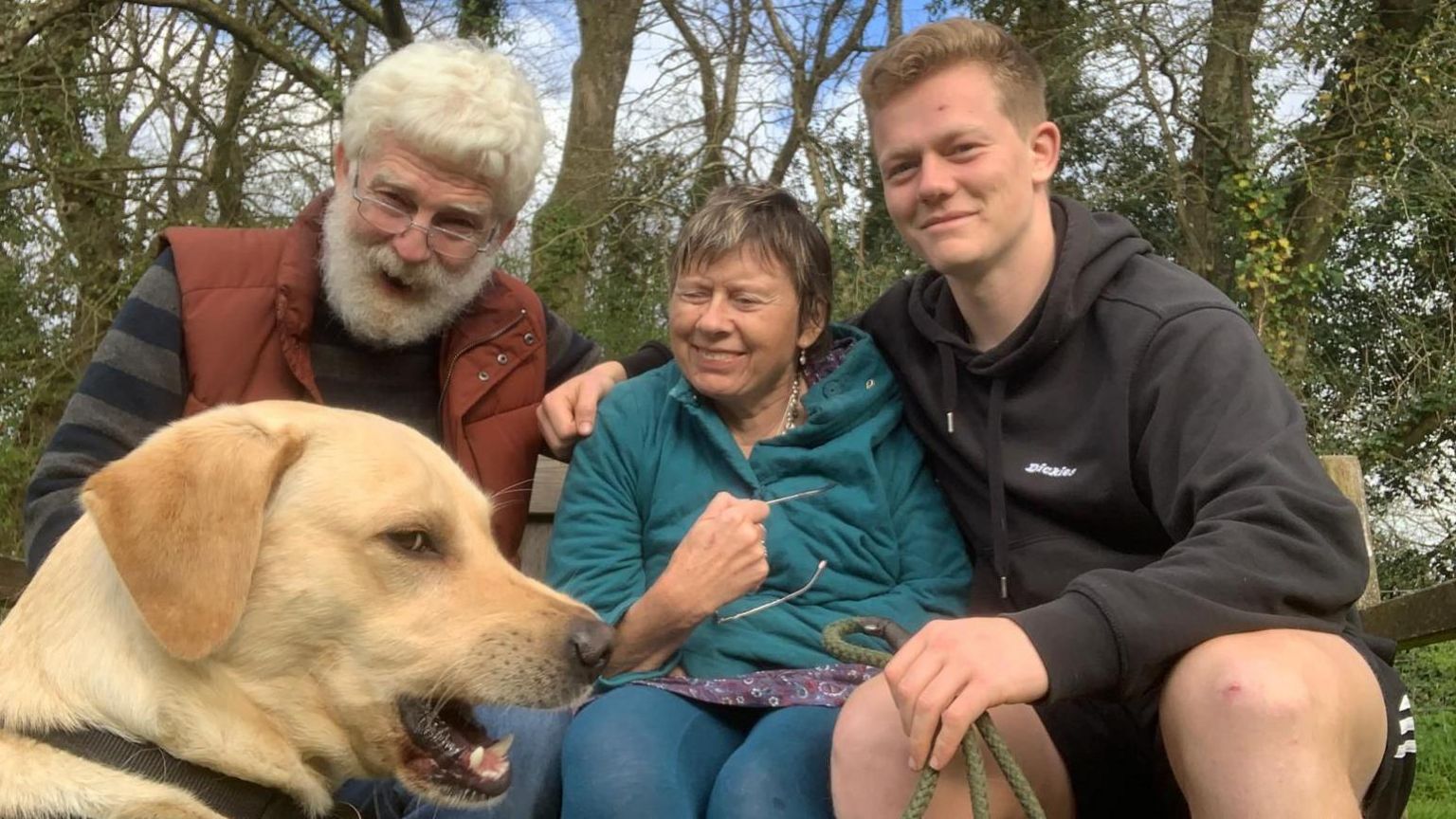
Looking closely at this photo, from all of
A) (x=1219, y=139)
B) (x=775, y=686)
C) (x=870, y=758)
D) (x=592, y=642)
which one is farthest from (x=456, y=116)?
(x=1219, y=139)

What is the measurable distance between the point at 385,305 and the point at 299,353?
25 cm

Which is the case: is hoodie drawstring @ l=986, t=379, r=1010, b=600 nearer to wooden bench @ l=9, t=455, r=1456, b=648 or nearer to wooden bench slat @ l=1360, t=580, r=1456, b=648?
wooden bench @ l=9, t=455, r=1456, b=648

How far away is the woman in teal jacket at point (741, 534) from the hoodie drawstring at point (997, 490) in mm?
214

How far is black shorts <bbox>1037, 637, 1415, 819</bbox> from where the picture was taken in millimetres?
2258

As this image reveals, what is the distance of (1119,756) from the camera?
91.6 inches

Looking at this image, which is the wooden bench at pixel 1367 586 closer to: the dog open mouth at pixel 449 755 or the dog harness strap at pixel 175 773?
Answer: the dog open mouth at pixel 449 755

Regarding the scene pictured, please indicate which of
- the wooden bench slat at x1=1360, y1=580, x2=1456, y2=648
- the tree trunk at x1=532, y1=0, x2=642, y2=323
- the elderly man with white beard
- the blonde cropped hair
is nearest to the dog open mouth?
the elderly man with white beard

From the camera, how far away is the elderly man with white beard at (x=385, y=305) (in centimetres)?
304

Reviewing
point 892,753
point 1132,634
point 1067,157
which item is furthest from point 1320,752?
point 1067,157

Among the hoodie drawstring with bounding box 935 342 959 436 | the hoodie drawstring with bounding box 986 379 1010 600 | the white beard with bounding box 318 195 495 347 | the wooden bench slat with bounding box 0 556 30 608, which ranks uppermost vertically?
the white beard with bounding box 318 195 495 347

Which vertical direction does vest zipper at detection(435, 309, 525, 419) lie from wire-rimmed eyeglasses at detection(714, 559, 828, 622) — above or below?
above

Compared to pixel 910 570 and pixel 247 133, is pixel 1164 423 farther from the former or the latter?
pixel 247 133

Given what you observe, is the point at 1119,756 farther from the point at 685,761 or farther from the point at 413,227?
the point at 413,227

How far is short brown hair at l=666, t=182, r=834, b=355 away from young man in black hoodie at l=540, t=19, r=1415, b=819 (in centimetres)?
19
